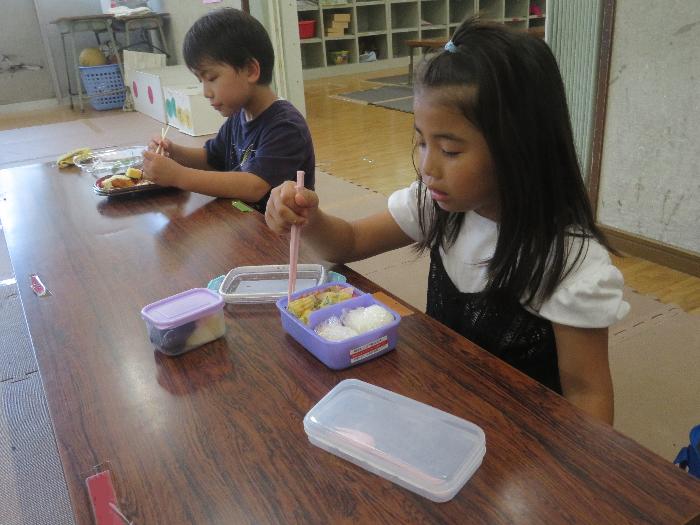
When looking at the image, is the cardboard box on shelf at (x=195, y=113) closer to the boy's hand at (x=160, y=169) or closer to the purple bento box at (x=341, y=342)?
the boy's hand at (x=160, y=169)

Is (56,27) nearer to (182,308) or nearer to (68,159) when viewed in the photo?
(68,159)

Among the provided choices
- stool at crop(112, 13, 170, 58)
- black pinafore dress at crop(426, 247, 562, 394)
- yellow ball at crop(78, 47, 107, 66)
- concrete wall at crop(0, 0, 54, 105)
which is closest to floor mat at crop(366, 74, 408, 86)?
stool at crop(112, 13, 170, 58)

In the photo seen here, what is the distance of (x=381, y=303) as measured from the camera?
71 centimetres

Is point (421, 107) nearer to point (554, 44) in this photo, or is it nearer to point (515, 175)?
point (515, 175)

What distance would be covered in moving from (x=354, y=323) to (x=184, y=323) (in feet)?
0.62

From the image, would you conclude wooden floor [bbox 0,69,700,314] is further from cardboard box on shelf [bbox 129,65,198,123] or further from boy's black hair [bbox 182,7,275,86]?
boy's black hair [bbox 182,7,275,86]

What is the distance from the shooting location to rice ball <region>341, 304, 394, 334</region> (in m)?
0.65

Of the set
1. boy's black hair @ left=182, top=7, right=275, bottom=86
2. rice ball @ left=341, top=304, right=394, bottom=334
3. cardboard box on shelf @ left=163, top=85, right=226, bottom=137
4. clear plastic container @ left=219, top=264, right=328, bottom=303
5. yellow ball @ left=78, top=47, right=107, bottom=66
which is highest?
boy's black hair @ left=182, top=7, right=275, bottom=86

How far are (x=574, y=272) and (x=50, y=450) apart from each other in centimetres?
121

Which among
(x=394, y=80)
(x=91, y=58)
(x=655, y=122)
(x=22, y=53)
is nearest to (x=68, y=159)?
(x=655, y=122)

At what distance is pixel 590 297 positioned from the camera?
68 cm

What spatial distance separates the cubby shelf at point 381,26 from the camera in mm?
6914

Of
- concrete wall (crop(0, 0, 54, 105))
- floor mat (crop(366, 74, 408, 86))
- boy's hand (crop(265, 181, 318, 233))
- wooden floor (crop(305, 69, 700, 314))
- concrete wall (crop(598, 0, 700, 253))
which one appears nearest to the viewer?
boy's hand (crop(265, 181, 318, 233))

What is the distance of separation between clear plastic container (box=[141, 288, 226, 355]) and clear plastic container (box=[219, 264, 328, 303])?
0.09 meters
